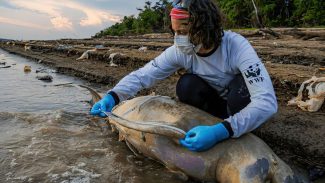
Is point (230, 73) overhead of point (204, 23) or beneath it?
beneath

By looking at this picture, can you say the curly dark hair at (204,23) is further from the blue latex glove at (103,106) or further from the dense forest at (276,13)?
the dense forest at (276,13)

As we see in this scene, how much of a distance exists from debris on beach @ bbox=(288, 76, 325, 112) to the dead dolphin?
153cm

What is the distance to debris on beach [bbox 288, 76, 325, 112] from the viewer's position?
4.25 metres

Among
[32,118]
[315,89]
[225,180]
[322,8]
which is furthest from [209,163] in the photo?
[322,8]

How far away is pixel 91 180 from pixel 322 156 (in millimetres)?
1903

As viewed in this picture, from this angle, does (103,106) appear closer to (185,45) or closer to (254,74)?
(185,45)

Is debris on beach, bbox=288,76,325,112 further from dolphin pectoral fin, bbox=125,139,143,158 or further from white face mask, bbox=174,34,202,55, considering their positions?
dolphin pectoral fin, bbox=125,139,143,158

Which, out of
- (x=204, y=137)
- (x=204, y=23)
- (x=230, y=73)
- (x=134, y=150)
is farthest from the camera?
(x=134, y=150)

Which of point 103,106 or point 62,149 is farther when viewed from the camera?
point 62,149

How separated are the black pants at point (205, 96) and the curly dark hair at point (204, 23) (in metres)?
0.42

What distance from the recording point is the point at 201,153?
9.66 feet

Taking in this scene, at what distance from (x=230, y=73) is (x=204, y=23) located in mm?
534

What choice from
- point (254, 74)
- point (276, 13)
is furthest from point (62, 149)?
point (276, 13)

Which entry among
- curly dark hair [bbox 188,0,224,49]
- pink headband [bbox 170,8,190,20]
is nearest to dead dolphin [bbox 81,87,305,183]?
curly dark hair [bbox 188,0,224,49]
